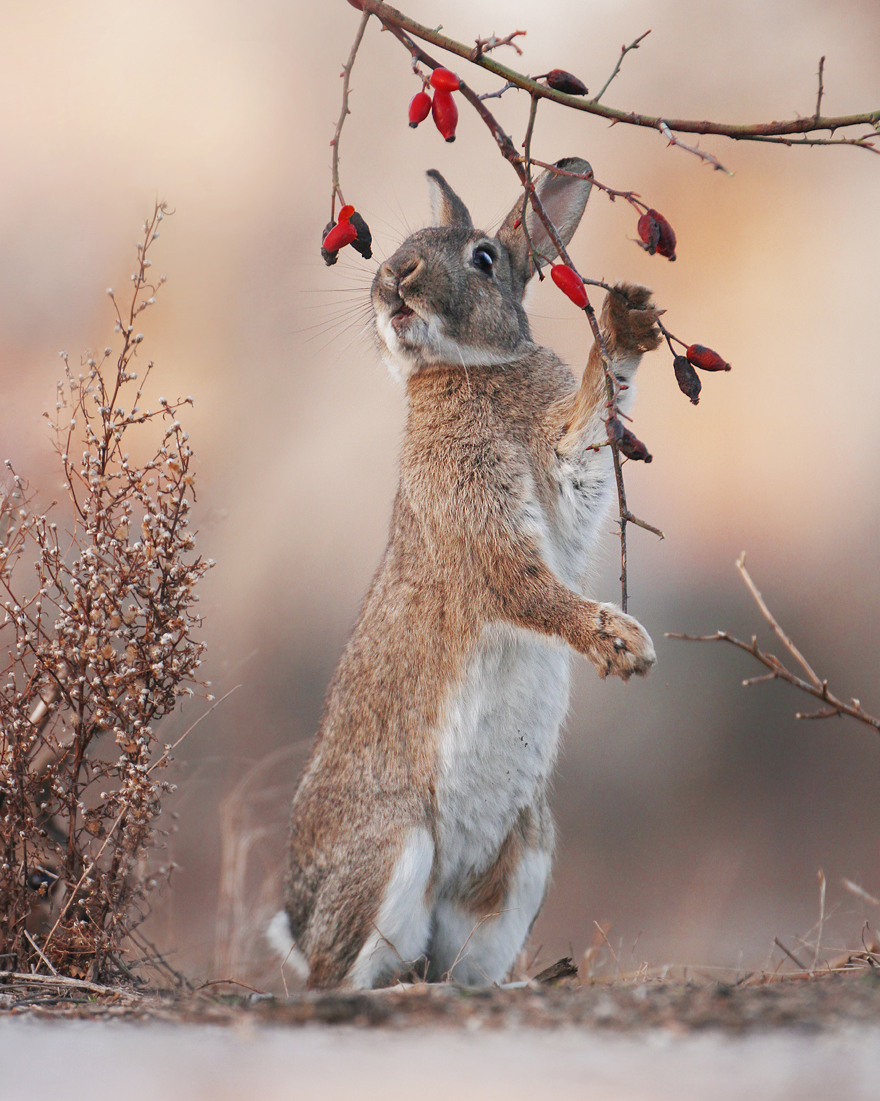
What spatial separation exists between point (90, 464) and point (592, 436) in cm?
166

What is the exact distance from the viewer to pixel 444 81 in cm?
251

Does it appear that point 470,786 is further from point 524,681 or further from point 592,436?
point 592,436

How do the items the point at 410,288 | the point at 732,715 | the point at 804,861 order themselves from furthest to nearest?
the point at 732,715 → the point at 804,861 → the point at 410,288

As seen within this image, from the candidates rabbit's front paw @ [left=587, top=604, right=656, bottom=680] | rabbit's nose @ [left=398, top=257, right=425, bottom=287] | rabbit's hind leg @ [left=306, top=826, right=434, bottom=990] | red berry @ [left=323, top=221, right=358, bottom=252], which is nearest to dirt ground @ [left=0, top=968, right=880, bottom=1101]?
rabbit's front paw @ [left=587, top=604, right=656, bottom=680]

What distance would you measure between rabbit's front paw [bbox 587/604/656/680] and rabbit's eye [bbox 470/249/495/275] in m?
1.39

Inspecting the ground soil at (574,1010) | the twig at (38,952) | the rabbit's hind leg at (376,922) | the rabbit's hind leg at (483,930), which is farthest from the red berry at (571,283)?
→ the twig at (38,952)

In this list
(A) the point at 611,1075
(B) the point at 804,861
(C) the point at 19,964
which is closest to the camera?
(A) the point at 611,1075

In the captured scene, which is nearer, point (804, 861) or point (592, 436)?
point (592, 436)

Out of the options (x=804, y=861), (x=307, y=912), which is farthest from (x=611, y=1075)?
(x=804, y=861)

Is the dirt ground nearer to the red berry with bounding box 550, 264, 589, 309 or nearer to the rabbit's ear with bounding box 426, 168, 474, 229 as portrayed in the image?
the red berry with bounding box 550, 264, 589, 309

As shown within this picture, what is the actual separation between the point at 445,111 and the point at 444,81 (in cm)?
7

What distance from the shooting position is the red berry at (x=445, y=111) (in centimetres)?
255

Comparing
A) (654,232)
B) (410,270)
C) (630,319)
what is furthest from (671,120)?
(410,270)

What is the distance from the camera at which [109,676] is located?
329 centimetres
